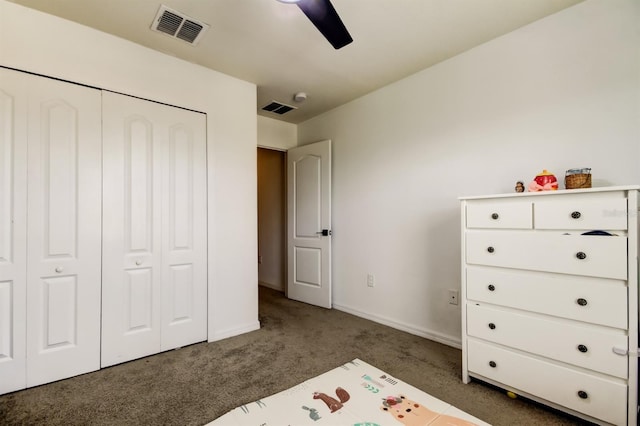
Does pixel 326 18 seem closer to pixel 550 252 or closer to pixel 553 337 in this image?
pixel 550 252

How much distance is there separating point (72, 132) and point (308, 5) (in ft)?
6.23

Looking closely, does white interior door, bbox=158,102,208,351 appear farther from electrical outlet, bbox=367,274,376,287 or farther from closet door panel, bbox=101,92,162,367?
electrical outlet, bbox=367,274,376,287

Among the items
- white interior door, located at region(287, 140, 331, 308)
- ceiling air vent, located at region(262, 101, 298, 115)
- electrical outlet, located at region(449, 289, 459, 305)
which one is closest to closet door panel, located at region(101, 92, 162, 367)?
ceiling air vent, located at region(262, 101, 298, 115)

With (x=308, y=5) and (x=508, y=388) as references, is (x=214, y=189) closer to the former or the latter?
(x=308, y=5)

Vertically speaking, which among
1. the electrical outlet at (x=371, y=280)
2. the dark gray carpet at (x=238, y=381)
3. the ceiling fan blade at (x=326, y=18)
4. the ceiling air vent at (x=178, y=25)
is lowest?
the dark gray carpet at (x=238, y=381)

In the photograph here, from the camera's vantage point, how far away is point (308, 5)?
4.31 ft

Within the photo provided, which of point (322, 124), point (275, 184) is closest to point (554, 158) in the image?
point (322, 124)

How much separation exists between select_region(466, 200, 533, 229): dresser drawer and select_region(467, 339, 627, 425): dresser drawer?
0.76 m

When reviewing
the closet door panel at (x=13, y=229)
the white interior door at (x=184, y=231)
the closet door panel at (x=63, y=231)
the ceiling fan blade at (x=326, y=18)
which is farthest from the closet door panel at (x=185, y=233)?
the ceiling fan blade at (x=326, y=18)

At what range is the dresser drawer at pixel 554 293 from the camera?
1451 mm

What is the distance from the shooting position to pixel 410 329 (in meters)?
2.85

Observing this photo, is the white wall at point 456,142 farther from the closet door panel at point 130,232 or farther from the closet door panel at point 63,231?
the closet door panel at point 63,231

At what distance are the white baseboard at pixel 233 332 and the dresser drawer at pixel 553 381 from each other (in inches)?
75.4

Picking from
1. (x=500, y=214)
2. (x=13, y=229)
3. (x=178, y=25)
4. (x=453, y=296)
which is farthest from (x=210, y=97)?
(x=453, y=296)
